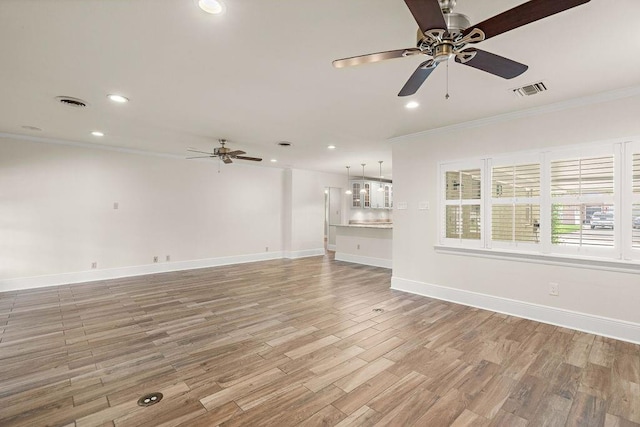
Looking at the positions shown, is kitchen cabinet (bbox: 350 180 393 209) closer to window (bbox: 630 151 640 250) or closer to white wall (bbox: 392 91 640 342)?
white wall (bbox: 392 91 640 342)

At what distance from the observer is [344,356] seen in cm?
267

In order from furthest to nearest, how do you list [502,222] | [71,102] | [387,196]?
1. [387,196]
2. [502,222]
3. [71,102]

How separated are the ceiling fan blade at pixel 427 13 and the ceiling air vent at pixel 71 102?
3.77 metres

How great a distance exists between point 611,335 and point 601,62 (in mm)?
2733

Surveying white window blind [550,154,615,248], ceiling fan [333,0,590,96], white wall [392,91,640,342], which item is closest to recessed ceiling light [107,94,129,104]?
ceiling fan [333,0,590,96]

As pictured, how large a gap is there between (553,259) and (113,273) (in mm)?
7322

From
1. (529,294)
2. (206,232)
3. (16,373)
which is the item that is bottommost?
(16,373)

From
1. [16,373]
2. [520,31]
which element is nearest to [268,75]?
[520,31]

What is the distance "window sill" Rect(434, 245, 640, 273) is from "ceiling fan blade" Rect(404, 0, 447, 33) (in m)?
3.23

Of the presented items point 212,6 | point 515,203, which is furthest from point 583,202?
point 212,6

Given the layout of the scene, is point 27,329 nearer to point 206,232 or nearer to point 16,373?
point 16,373

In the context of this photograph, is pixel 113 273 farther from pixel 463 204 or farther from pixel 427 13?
pixel 427 13

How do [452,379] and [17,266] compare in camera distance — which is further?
[17,266]

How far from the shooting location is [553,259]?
11.2 feet
